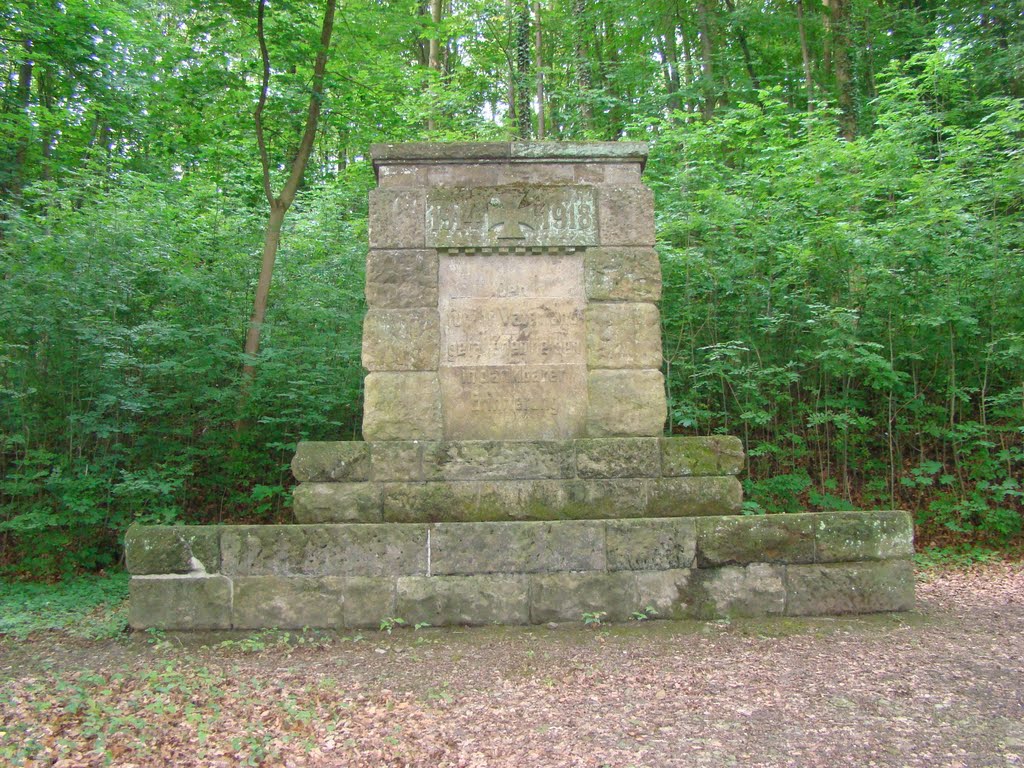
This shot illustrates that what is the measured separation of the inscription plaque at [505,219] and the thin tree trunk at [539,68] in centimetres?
826

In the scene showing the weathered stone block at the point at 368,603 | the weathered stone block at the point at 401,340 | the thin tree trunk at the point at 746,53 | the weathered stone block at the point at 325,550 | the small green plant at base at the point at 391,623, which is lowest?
the small green plant at base at the point at 391,623

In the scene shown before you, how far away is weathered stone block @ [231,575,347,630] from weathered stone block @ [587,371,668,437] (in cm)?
192

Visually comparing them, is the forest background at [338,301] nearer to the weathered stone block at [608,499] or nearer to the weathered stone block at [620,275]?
the weathered stone block at [620,275]

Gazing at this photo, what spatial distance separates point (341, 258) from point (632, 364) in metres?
4.32

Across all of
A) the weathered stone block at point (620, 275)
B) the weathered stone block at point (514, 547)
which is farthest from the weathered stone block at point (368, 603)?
the weathered stone block at point (620, 275)

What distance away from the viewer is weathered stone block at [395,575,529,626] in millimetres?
4508

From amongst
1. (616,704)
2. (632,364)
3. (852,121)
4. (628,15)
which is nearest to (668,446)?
(632,364)

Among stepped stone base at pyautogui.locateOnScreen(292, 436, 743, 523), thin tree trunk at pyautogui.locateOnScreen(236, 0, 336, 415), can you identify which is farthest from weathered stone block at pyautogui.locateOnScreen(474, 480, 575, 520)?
thin tree trunk at pyautogui.locateOnScreen(236, 0, 336, 415)

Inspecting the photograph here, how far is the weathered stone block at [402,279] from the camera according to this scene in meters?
5.09

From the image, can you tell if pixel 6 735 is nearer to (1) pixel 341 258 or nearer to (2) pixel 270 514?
(2) pixel 270 514

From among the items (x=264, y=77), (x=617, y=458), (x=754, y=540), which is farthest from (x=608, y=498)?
(x=264, y=77)

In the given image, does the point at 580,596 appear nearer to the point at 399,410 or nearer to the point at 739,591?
the point at 739,591

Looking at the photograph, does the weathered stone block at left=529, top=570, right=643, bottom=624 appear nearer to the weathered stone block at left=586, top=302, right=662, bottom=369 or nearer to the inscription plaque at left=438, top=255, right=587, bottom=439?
the inscription plaque at left=438, top=255, right=587, bottom=439

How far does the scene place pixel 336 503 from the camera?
478 cm
